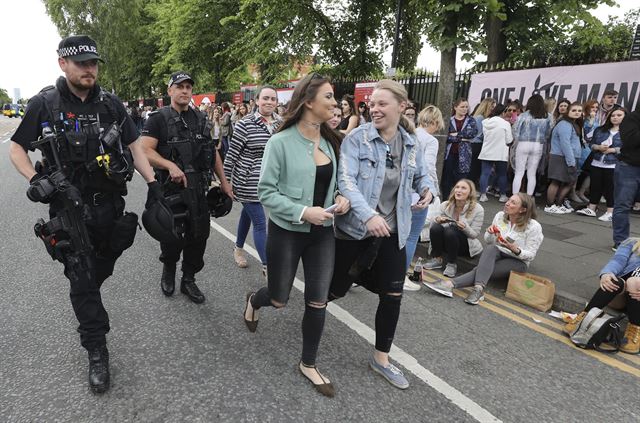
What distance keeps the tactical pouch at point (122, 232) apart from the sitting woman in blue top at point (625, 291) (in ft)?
11.4

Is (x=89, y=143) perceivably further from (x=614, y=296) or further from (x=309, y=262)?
(x=614, y=296)

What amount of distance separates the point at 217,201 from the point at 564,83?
7.66 m

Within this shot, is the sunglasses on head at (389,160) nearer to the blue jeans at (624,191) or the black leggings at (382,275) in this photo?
the black leggings at (382,275)

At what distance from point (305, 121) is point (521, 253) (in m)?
3.01

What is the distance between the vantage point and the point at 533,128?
7715 millimetres

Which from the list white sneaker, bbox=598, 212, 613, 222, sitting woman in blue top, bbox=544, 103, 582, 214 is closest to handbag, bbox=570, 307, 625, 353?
white sneaker, bbox=598, 212, 613, 222

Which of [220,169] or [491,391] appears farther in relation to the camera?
[220,169]

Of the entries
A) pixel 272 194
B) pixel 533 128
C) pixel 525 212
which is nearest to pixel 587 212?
pixel 533 128

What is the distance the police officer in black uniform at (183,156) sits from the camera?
3564 mm

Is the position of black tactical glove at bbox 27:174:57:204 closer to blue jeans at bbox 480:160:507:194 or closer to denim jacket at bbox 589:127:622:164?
blue jeans at bbox 480:160:507:194

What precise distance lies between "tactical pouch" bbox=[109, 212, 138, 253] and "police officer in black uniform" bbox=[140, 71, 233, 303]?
70cm

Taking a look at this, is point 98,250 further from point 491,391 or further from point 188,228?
point 491,391

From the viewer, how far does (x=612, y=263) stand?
12.2 ft

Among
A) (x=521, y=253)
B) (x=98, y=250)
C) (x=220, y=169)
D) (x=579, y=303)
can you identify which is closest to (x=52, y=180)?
(x=98, y=250)
